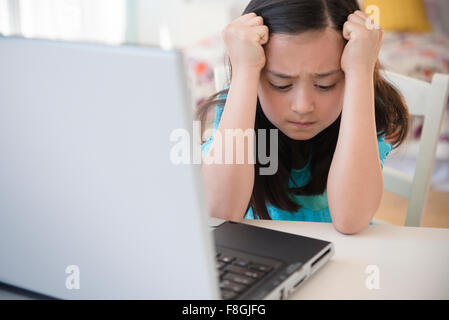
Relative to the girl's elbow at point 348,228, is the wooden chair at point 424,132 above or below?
above

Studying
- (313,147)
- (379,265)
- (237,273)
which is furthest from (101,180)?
(313,147)

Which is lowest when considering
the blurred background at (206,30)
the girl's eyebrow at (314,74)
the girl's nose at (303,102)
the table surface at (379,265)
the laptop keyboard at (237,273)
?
the table surface at (379,265)

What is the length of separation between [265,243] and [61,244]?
25 cm

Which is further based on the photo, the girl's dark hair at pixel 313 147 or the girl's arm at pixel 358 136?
the girl's dark hair at pixel 313 147

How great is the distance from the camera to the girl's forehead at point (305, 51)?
859mm

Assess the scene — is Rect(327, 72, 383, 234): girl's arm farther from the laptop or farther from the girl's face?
the laptop

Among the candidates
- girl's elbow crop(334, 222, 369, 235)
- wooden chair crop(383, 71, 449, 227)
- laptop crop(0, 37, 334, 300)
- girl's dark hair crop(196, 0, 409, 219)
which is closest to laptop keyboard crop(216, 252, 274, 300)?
laptop crop(0, 37, 334, 300)

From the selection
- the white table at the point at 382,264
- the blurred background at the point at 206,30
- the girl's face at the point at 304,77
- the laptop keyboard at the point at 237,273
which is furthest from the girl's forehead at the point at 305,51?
the blurred background at the point at 206,30

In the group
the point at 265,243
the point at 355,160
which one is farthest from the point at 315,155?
the point at 265,243

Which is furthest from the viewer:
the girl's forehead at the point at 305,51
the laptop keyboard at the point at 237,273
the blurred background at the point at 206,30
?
the blurred background at the point at 206,30

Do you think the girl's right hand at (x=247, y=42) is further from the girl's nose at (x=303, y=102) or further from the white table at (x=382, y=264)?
the white table at (x=382, y=264)

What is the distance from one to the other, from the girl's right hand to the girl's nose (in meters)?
0.08

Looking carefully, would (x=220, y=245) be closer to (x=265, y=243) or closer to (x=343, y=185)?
(x=265, y=243)

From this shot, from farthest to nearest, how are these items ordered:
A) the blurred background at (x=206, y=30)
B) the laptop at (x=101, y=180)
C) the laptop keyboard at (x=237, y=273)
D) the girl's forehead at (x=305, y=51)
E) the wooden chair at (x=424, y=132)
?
the blurred background at (x=206, y=30) < the wooden chair at (x=424, y=132) < the girl's forehead at (x=305, y=51) < the laptop keyboard at (x=237, y=273) < the laptop at (x=101, y=180)
